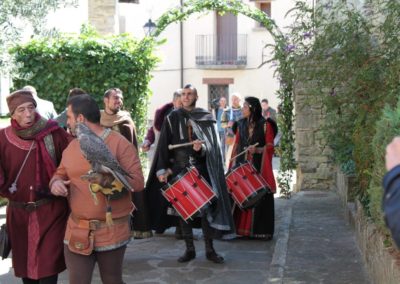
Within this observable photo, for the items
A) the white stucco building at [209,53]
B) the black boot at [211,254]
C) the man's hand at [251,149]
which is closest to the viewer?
the black boot at [211,254]

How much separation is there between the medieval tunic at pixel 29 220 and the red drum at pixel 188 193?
1853 millimetres

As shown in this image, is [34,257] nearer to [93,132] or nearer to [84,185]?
[84,185]

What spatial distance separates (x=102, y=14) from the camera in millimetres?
17406

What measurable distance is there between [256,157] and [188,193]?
1.91 metres

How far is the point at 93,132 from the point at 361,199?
348 centimetres

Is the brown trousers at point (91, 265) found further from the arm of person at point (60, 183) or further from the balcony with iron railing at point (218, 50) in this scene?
the balcony with iron railing at point (218, 50)

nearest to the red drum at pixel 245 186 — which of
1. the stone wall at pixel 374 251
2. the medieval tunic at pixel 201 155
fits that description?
the medieval tunic at pixel 201 155

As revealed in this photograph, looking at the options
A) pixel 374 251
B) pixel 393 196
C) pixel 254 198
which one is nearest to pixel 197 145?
pixel 254 198

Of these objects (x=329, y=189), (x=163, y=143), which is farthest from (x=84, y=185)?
(x=329, y=189)

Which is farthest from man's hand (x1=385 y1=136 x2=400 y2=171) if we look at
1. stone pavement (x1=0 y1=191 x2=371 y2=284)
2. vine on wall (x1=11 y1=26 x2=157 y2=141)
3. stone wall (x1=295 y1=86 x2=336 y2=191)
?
stone wall (x1=295 y1=86 x2=336 y2=191)

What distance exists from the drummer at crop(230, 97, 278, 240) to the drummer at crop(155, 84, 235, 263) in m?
1.17

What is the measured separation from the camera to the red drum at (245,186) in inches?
288

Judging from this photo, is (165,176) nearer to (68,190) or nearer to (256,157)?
(256,157)

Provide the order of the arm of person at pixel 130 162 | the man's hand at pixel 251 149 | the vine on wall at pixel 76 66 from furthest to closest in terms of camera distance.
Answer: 1. the vine on wall at pixel 76 66
2. the man's hand at pixel 251 149
3. the arm of person at pixel 130 162
